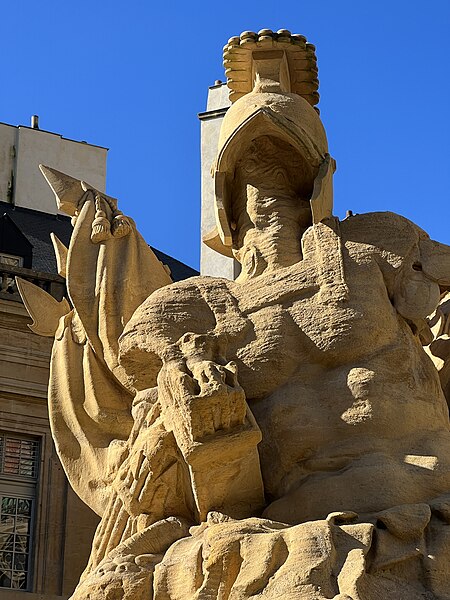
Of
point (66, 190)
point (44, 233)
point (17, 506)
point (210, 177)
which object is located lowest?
point (17, 506)

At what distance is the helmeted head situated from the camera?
6.98 metres

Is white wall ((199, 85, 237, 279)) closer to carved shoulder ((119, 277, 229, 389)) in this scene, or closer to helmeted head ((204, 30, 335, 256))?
helmeted head ((204, 30, 335, 256))

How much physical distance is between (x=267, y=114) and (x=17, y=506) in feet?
28.1

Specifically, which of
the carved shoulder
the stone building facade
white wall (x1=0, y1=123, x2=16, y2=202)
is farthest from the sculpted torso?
white wall (x1=0, y1=123, x2=16, y2=202)

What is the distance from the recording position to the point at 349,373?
6.44 m

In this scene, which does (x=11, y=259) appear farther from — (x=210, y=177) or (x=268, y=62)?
(x=268, y=62)

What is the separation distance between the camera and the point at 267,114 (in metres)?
6.93

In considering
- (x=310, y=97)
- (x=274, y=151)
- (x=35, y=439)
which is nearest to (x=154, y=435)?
(x=274, y=151)

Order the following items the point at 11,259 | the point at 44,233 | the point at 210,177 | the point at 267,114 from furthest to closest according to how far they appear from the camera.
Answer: the point at 44,233 → the point at 11,259 → the point at 210,177 → the point at 267,114

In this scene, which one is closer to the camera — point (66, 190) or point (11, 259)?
point (66, 190)

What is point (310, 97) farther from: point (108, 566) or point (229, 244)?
point (108, 566)

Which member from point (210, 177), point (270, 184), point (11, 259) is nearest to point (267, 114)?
point (270, 184)

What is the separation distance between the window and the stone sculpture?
22.8 feet

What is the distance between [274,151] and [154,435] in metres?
1.43
